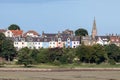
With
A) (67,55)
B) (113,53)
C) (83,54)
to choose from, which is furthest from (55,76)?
(113,53)

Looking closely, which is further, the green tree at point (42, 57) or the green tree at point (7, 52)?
the green tree at point (7, 52)

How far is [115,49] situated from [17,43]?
3788 centimetres

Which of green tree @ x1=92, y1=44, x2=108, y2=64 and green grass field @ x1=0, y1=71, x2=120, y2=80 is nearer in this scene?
green grass field @ x1=0, y1=71, x2=120, y2=80

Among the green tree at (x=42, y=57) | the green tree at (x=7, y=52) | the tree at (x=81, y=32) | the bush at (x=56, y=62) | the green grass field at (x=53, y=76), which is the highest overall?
the tree at (x=81, y=32)

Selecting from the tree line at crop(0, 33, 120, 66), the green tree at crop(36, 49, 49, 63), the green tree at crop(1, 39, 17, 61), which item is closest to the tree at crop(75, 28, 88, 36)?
the tree line at crop(0, 33, 120, 66)

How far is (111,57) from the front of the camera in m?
102

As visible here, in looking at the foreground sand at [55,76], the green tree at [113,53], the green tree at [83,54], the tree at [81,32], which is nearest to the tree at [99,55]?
the green tree at [83,54]

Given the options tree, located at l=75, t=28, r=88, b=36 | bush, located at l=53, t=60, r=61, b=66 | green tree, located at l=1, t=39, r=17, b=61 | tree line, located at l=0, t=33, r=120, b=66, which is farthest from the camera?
Answer: tree, located at l=75, t=28, r=88, b=36

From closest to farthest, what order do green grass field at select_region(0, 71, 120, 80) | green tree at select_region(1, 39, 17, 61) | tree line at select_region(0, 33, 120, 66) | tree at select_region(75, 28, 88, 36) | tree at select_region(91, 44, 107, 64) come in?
green grass field at select_region(0, 71, 120, 80) < tree line at select_region(0, 33, 120, 66) < tree at select_region(91, 44, 107, 64) < green tree at select_region(1, 39, 17, 61) < tree at select_region(75, 28, 88, 36)

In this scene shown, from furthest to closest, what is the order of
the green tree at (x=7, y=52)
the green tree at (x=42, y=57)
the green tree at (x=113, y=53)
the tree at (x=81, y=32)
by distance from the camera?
the tree at (x=81, y=32), the green tree at (x=113, y=53), the green tree at (x=7, y=52), the green tree at (x=42, y=57)

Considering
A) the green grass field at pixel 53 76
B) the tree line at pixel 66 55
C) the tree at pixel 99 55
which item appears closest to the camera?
the green grass field at pixel 53 76

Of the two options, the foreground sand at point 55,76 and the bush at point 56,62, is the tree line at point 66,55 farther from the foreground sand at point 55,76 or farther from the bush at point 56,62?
the foreground sand at point 55,76

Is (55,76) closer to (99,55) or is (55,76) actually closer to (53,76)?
(53,76)

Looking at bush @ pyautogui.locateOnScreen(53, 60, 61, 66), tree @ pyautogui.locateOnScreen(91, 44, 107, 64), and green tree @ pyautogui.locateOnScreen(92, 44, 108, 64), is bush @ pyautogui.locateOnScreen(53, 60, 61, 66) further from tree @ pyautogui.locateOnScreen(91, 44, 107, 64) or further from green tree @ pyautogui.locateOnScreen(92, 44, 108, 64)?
green tree @ pyautogui.locateOnScreen(92, 44, 108, 64)
